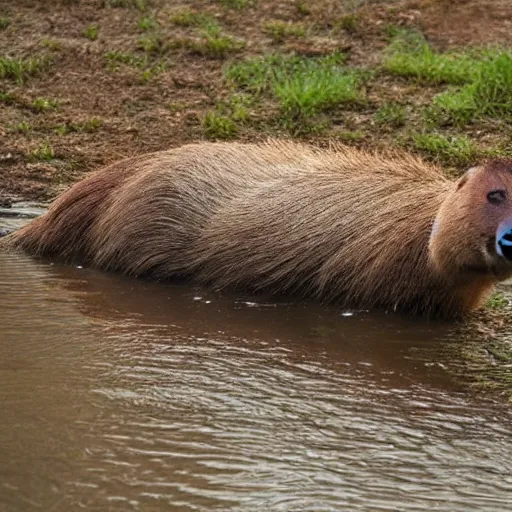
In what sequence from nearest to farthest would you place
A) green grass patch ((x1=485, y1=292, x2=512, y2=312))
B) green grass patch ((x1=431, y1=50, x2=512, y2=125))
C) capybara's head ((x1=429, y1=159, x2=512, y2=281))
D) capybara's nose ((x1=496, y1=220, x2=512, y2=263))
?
capybara's nose ((x1=496, y1=220, x2=512, y2=263)) → capybara's head ((x1=429, y1=159, x2=512, y2=281)) → green grass patch ((x1=485, y1=292, x2=512, y2=312)) → green grass patch ((x1=431, y1=50, x2=512, y2=125))

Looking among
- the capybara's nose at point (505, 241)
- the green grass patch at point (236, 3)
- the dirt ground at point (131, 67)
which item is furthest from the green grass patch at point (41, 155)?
the capybara's nose at point (505, 241)

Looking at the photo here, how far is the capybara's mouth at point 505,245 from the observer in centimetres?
473

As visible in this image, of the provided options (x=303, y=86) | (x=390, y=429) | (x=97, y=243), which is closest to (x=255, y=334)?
(x=390, y=429)

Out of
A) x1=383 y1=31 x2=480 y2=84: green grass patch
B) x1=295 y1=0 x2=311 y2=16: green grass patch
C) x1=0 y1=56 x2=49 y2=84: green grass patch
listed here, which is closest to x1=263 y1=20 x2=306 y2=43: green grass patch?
x1=295 y1=0 x2=311 y2=16: green grass patch

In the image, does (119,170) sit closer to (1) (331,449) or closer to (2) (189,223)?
(2) (189,223)

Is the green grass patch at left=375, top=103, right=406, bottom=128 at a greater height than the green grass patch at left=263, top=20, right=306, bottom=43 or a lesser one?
lesser

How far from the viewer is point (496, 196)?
490 cm

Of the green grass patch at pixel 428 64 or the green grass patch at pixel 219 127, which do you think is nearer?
the green grass patch at pixel 219 127

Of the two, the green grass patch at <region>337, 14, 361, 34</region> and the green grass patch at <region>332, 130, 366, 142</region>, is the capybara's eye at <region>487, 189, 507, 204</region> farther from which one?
the green grass patch at <region>337, 14, 361, 34</region>

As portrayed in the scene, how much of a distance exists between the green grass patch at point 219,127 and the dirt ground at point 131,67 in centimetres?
6

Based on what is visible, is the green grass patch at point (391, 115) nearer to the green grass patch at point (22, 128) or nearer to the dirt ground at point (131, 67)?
the dirt ground at point (131, 67)

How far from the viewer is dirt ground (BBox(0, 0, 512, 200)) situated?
8125mm

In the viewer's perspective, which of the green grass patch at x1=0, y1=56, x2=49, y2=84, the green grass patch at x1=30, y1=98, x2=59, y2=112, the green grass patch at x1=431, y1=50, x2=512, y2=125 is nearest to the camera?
the green grass patch at x1=431, y1=50, x2=512, y2=125

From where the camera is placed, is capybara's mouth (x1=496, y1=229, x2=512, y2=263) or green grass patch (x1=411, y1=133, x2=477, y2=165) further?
green grass patch (x1=411, y1=133, x2=477, y2=165)
